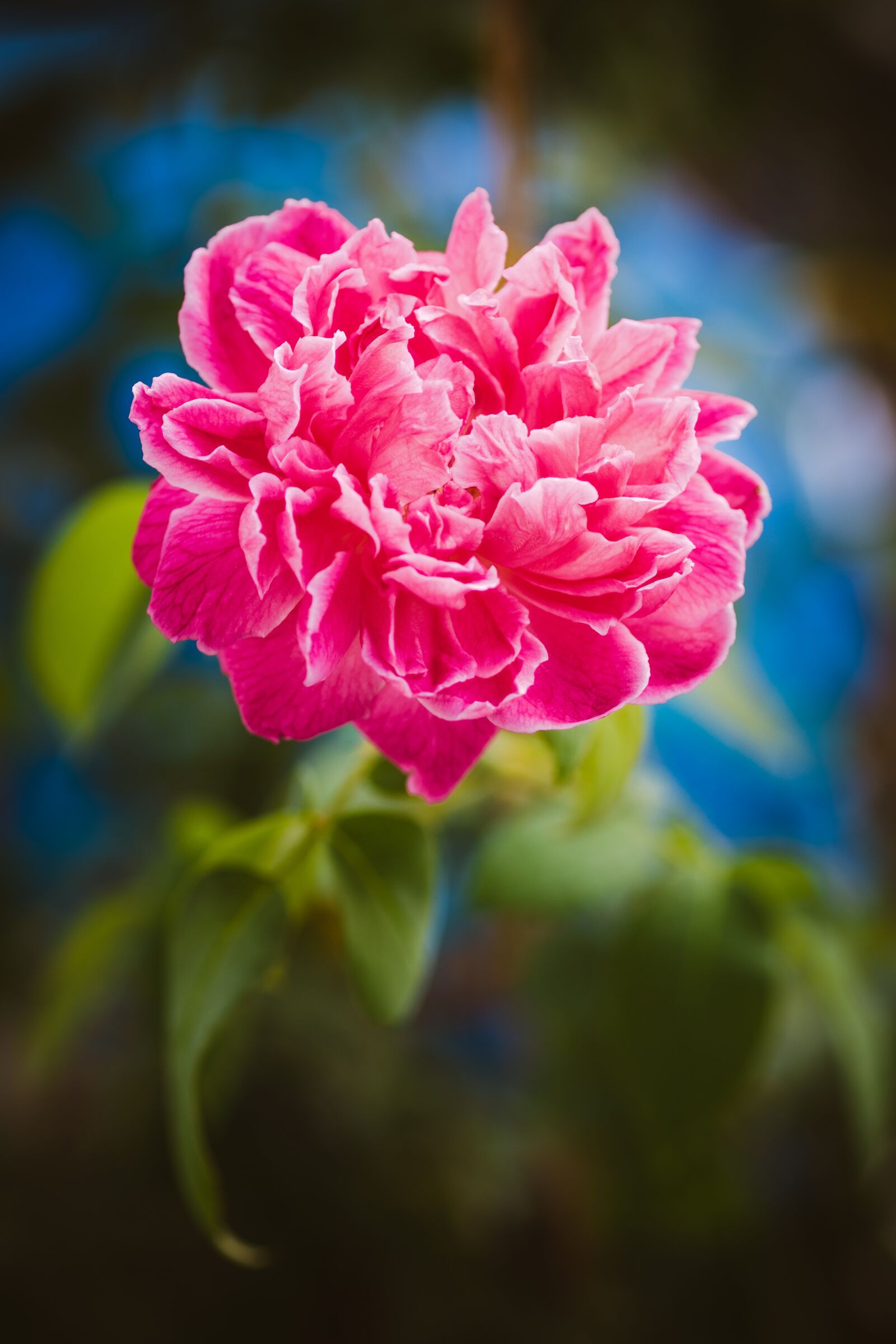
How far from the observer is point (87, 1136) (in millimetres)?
943

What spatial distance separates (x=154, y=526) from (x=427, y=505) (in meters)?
0.08

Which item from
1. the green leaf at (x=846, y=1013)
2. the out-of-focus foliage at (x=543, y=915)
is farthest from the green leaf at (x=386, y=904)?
the green leaf at (x=846, y=1013)

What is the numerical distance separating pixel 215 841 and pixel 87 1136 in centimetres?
69

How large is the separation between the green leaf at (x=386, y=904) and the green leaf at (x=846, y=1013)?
219 mm

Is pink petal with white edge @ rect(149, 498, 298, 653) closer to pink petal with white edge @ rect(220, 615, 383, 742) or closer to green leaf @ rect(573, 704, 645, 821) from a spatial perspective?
pink petal with white edge @ rect(220, 615, 383, 742)

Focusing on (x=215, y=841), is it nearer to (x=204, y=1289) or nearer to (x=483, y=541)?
(x=483, y=541)

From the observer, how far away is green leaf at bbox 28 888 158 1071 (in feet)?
1.67

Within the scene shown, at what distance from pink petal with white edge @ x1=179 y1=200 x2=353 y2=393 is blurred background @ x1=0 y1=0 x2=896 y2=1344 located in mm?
374

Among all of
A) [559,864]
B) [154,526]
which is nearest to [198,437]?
[154,526]

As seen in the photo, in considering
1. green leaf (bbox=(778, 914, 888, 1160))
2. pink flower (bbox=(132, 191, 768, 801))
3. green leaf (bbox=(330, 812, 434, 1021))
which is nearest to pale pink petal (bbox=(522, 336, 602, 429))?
pink flower (bbox=(132, 191, 768, 801))

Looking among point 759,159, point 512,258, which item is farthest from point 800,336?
point 512,258

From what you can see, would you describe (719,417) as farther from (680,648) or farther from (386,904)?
(386,904)

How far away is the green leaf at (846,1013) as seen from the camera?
1.61 feet

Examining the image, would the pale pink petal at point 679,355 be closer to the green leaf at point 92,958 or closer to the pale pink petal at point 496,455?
the pale pink petal at point 496,455
